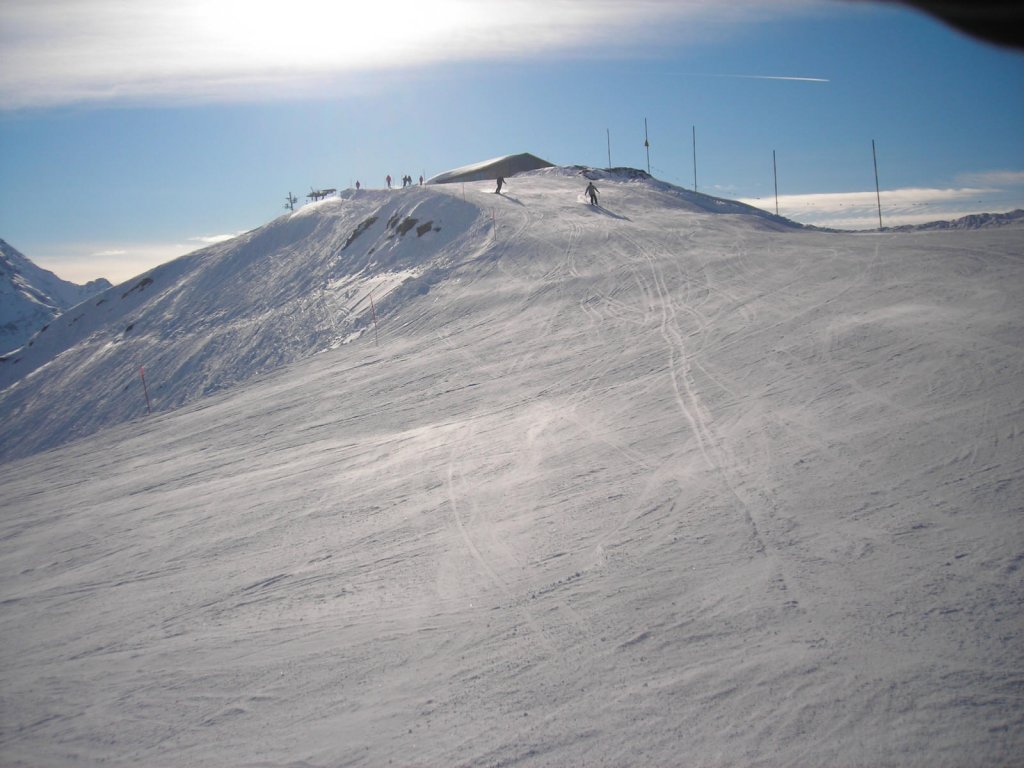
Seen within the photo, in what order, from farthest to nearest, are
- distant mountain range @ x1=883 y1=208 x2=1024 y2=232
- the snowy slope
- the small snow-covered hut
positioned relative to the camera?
the small snow-covered hut → distant mountain range @ x1=883 y1=208 x2=1024 y2=232 → the snowy slope

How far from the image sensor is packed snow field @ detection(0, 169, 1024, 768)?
18.0ft

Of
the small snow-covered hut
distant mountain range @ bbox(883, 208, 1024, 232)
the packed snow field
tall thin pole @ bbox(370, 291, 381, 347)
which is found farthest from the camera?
the small snow-covered hut

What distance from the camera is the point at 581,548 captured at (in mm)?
8211

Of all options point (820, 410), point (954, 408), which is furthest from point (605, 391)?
point (954, 408)

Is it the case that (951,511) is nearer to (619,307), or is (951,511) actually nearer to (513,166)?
(619,307)

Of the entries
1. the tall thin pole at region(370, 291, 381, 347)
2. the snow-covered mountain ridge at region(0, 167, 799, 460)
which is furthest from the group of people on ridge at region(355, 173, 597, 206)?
the tall thin pole at region(370, 291, 381, 347)

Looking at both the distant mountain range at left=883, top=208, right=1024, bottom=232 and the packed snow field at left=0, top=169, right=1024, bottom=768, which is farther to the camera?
the distant mountain range at left=883, top=208, right=1024, bottom=232

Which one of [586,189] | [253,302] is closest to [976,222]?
[586,189]

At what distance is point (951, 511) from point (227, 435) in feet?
48.7

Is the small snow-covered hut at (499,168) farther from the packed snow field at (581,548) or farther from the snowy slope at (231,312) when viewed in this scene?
the packed snow field at (581,548)

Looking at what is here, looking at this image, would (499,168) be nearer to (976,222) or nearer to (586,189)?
(586,189)

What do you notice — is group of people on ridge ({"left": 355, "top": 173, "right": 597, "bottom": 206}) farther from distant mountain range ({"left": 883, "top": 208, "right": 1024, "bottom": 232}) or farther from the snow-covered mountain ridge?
distant mountain range ({"left": 883, "top": 208, "right": 1024, "bottom": 232})

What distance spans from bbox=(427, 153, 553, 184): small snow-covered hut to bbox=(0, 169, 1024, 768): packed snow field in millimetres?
38980

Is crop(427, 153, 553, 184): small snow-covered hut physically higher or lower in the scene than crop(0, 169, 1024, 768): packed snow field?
higher
